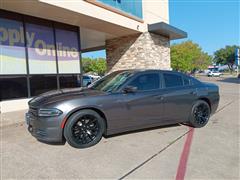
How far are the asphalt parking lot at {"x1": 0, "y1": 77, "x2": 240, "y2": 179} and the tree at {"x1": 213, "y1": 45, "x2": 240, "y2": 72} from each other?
8740cm

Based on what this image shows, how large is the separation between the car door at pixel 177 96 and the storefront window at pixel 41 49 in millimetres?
5963

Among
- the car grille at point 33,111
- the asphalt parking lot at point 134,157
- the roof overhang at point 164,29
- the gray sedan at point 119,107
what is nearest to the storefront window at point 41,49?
the asphalt parking lot at point 134,157

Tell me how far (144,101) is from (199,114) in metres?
1.81

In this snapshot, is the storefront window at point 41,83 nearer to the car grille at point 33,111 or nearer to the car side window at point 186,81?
the car grille at point 33,111

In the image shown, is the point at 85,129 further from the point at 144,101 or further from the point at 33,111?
the point at 144,101

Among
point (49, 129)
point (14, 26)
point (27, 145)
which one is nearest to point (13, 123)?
point (27, 145)

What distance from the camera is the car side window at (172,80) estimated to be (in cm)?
523

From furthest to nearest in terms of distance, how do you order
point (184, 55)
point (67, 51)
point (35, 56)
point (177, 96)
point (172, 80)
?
point (184, 55) → point (67, 51) → point (35, 56) → point (172, 80) → point (177, 96)

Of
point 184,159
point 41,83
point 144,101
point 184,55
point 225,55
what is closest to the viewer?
point 184,159

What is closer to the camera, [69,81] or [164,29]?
[69,81]

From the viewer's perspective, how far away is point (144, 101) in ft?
15.4

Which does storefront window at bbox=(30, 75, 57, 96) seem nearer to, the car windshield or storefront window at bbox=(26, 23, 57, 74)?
storefront window at bbox=(26, 23, 57, 74)

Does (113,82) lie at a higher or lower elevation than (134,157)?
higher

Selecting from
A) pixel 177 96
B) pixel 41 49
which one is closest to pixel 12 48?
pixel 41 49
